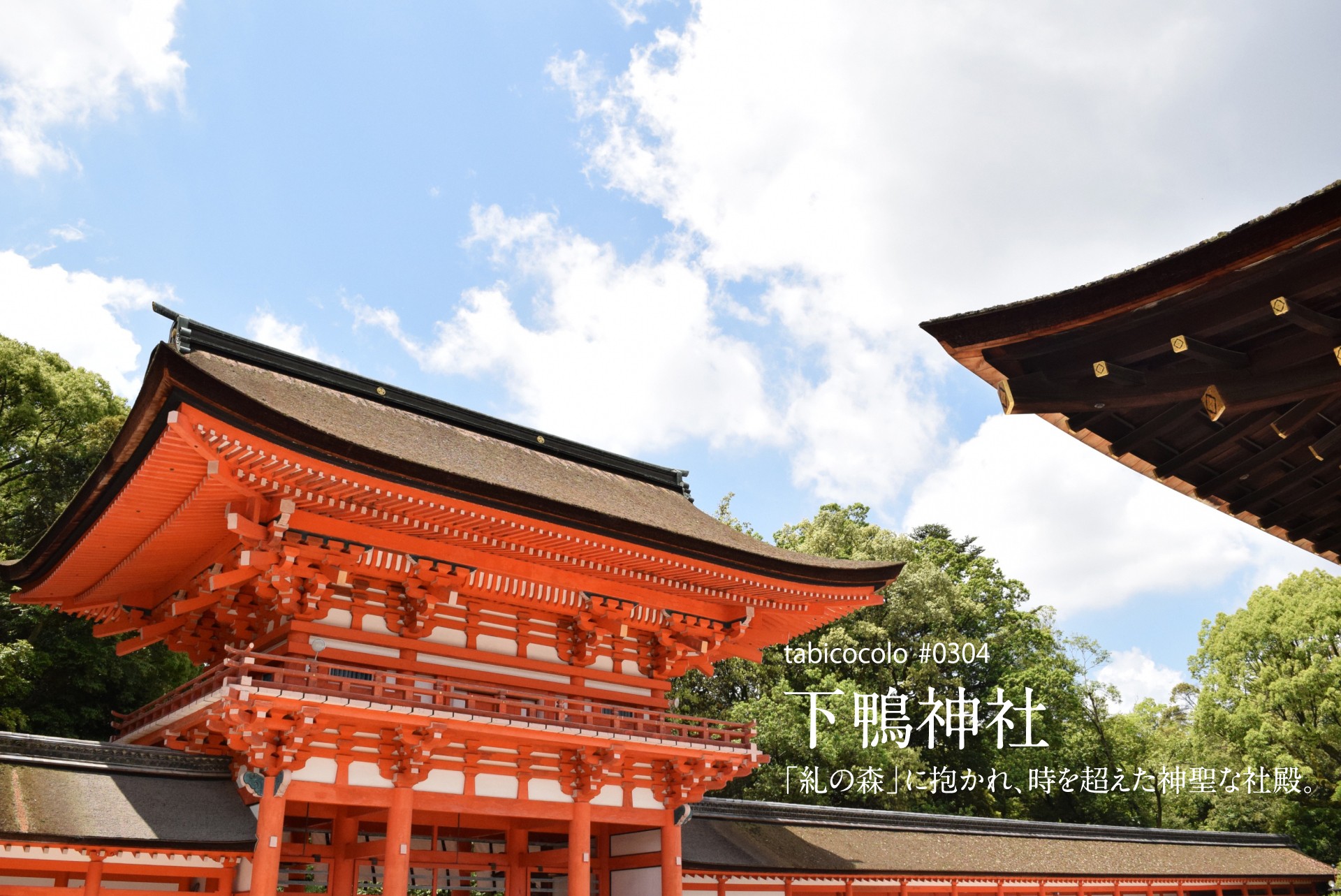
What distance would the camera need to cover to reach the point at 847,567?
1587cm

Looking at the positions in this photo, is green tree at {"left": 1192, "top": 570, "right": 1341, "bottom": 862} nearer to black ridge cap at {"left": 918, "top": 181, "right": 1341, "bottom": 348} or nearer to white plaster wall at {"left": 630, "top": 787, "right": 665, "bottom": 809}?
white plaster wall at {"left": 630, "top": 787, "right": 665, "bottom": 809}

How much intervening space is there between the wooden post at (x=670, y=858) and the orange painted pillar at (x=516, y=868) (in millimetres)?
2279

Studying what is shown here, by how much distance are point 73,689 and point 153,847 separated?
1561 cm

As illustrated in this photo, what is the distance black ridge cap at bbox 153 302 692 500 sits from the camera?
1504cm

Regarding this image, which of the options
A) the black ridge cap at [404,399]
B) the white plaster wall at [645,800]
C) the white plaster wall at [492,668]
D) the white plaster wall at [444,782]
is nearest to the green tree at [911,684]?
the black ridge cap at [404,399]

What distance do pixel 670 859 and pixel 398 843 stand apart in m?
4.67

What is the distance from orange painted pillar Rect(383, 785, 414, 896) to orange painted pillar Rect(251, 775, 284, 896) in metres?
1.39

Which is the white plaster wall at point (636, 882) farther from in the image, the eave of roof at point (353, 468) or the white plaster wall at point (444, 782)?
the eave of roof at point (353, 468)

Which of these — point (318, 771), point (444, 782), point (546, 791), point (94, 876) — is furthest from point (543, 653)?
point (94, 876)

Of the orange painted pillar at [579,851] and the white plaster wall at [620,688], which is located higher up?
the white plaster wall at [620,688]

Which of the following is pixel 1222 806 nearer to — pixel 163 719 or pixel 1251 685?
pixel 1251 685

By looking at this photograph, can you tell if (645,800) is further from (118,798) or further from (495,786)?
(118,798)

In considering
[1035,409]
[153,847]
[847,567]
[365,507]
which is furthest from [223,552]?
[1035,409]

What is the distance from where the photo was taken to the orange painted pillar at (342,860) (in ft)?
45.6
